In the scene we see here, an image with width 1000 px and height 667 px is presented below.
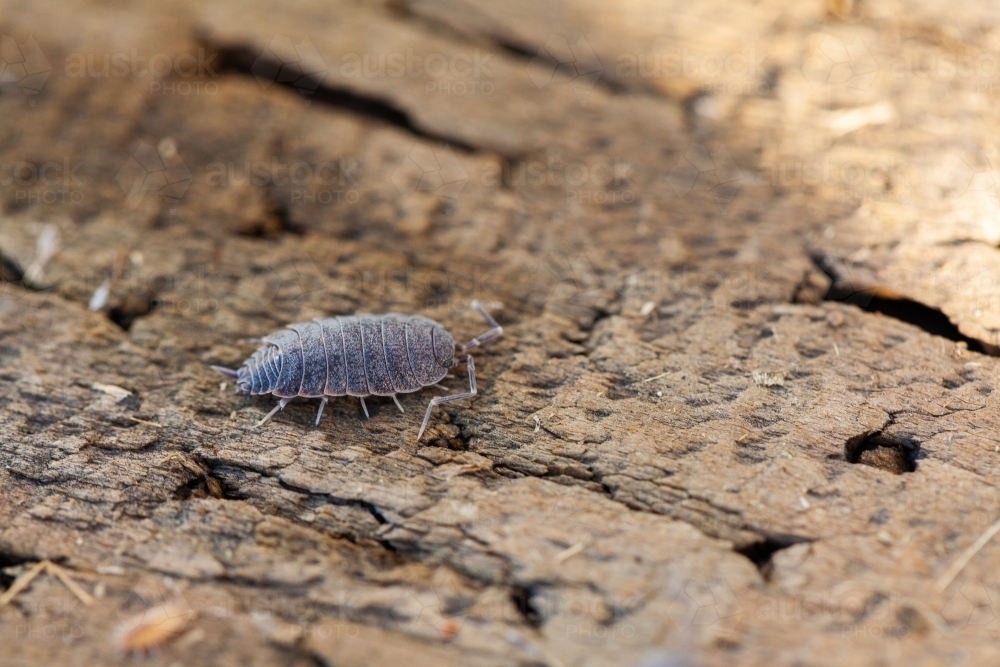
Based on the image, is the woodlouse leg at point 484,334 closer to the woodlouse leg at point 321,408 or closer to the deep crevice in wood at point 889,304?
the woodlouse leg at point 321,408

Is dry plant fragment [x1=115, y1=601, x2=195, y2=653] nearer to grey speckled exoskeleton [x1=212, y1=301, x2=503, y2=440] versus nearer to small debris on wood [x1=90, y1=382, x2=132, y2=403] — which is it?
grey speckled exoskeleton [x1=212, y1=301, x2=503, y2=440]

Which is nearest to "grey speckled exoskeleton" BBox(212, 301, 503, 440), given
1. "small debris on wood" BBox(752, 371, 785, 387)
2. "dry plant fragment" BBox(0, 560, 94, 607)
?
"dry plant fragment" BBox(0, 560, 94, 607)

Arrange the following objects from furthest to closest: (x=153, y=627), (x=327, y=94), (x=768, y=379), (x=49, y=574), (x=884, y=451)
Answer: (x=327, y=94)
(x=768, y=379)
(x=884, y=451)
(x=49, y=574)
(x=153, y=627)

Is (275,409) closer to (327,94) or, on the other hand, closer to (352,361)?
(352,361)

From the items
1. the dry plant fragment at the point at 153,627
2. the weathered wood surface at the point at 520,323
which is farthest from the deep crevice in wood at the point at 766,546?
the dry plant fragment at the point at 153,627

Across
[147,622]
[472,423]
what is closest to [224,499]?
[147,622]

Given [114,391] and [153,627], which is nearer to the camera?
[153,627]

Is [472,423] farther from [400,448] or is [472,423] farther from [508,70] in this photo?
[508,70]

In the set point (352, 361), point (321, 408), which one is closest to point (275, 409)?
point (321, 408)
